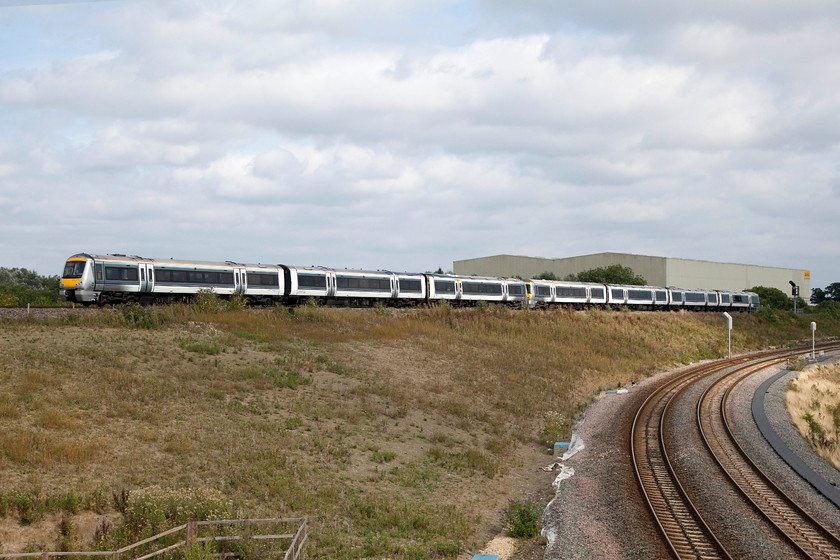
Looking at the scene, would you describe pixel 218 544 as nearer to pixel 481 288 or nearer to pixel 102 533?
pixel 102 533

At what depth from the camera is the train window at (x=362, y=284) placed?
49.7 metres

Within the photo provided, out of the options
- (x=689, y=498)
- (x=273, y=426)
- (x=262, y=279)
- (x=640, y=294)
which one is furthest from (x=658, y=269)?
(x=273, y=426)

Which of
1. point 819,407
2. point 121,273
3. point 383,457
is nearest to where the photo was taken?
point 383,457

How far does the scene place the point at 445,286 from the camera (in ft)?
185

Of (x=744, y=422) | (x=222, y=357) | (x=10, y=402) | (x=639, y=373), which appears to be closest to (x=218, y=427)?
(x=10, y=402)

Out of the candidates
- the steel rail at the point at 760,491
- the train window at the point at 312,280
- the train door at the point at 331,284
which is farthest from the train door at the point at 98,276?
the steel rail at the point at 760,491

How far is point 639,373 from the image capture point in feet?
154

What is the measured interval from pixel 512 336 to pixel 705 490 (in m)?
30.0

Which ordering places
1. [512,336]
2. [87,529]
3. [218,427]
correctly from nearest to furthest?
[87,529]
[218,427]
[512,336]

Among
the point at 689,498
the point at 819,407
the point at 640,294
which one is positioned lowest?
the point at 819,407

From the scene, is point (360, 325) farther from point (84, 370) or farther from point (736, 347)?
point (736, 347)

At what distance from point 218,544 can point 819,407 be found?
3550cm

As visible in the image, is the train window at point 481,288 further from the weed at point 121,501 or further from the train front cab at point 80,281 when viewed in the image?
the weed at point 121,501

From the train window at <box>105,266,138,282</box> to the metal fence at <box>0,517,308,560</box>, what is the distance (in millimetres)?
28037
